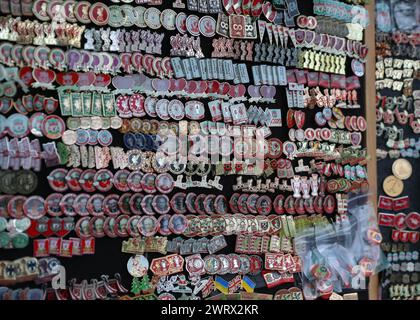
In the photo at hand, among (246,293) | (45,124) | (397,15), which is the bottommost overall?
(246,293)

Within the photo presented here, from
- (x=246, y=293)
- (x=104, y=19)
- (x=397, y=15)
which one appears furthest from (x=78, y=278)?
(x=397, y=15)

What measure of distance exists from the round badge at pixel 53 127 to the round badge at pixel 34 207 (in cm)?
22

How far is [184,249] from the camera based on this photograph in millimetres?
2322

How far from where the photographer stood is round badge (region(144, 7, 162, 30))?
2281mm

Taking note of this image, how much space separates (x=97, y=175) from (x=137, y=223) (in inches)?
9.1

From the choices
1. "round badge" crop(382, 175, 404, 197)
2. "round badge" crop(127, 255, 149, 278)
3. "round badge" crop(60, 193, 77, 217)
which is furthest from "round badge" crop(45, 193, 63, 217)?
"round badge" crop(382, 175, 404, 197)

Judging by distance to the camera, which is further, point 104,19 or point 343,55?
point 343,55

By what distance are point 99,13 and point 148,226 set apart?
79 centimetres

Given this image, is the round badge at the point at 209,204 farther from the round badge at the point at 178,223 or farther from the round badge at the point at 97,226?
the round badge at the point at 97,226

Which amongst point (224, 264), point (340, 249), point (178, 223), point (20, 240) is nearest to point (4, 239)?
point (20, 240)

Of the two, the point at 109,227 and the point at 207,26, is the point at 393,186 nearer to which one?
the point at 207,26

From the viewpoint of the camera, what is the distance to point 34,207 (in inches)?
81.1

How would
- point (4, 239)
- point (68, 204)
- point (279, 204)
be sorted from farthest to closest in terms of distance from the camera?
point (279, 204) < point (68, 204) < point (4, 239)

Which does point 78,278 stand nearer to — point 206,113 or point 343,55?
point 206,113
